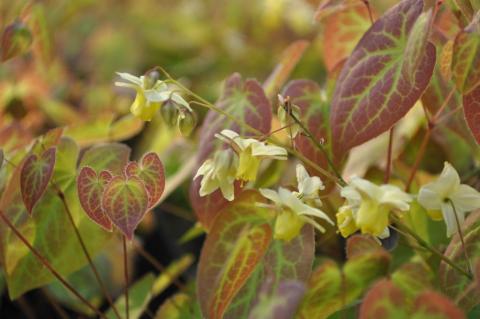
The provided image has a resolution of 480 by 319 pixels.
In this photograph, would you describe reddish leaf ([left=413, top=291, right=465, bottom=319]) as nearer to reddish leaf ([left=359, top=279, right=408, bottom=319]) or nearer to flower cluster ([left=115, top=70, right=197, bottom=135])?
reddish leaf ([left=359, top=279, right=408, bottom=319])

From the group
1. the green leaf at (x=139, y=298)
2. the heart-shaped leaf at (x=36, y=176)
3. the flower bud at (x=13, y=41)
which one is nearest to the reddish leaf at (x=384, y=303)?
the heart-shaped leaf at (x=36, y=176)

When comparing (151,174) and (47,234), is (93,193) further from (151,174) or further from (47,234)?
(47,234)

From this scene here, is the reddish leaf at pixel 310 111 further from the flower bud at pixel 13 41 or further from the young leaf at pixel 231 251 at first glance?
the flower bud at pixel 13 41

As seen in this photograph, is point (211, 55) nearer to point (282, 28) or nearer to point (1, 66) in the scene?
point (282, 28)

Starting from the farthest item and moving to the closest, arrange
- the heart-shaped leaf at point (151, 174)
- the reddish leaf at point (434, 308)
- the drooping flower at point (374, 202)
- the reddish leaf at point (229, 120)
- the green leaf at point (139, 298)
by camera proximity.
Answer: the green leaf at point (139, 298)
the reddish leaf at point (229, 120)
the heart-shaped leaf at point (151, 174)
the drooping flower at point (374, 202)
the reddish leaf at point (434, 308)

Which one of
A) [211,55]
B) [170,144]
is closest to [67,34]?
[211,55]

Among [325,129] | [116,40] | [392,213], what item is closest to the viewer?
[392,213]
